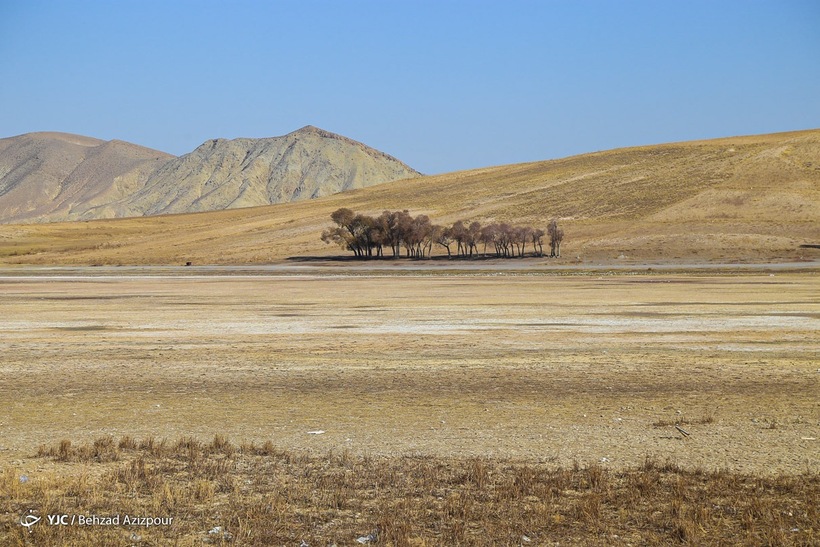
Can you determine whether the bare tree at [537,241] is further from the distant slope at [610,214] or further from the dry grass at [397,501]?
the dry grass at [397,501]

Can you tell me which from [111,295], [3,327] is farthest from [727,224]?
[3,327]

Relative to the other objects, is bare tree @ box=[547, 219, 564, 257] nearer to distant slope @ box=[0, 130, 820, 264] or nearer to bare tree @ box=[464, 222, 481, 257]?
distant slope @ box=[0, 130, 820, 264]

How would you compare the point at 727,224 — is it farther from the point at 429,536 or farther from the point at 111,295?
the point at 429,536

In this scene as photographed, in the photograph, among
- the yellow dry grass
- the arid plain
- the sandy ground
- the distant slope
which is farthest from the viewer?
the distant slope

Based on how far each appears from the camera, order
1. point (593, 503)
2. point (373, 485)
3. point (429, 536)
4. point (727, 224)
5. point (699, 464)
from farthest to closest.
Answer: point (727, 224) < point (699, 464) < point (373, 485) < point (593, 503) < point (429, 536)

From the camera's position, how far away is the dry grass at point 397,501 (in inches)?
403

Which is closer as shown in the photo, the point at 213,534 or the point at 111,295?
the point at 213,534

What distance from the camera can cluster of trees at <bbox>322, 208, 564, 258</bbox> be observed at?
376ft

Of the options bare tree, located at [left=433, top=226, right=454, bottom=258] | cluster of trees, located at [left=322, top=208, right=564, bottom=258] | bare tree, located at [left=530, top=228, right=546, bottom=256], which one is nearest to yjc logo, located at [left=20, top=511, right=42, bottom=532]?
bare tree, located at [left=530, top=228, right=546, bottom=256]

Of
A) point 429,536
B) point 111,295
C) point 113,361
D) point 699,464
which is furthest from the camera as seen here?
point 111,295

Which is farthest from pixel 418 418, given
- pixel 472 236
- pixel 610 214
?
pixel 610 214

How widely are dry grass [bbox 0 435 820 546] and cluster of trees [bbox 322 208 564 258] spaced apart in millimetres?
100875

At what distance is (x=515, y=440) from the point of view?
48.9 feet

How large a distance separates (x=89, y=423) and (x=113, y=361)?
8.42 metres
